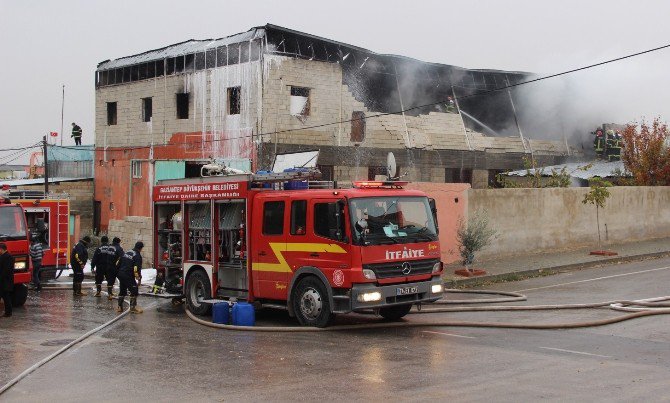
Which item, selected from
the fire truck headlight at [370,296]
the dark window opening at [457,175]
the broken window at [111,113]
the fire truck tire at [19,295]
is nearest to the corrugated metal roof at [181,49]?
the broken window at [111,113]

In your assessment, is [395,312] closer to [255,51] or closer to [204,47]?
[255,51]

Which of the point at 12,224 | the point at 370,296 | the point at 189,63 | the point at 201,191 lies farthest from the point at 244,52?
the point at 370,296

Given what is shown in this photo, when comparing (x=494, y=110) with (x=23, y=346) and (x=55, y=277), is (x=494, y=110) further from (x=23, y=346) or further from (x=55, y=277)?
(x=23, y=346)

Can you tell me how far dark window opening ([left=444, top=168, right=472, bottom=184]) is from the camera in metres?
35.4

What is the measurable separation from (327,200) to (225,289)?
3279 mm

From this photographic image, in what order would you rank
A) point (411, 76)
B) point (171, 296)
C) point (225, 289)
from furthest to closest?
point (411, 76), point (171, 296), point (225, 289)

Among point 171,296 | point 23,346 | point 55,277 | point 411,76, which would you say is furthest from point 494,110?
point 23,346

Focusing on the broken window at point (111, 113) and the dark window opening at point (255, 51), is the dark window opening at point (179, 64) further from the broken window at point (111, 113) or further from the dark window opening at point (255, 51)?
the broken window at point (111, 113)

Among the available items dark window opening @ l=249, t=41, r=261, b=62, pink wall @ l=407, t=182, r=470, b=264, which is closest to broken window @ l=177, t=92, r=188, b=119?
dark window opening @ l=249, t=41, r=261, b=62

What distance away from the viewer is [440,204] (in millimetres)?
21578

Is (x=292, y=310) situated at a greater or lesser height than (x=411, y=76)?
lesser

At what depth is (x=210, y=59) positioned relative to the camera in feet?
103

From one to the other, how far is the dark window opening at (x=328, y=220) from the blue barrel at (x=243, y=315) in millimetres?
1862

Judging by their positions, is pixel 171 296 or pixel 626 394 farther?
pixel 171 296
